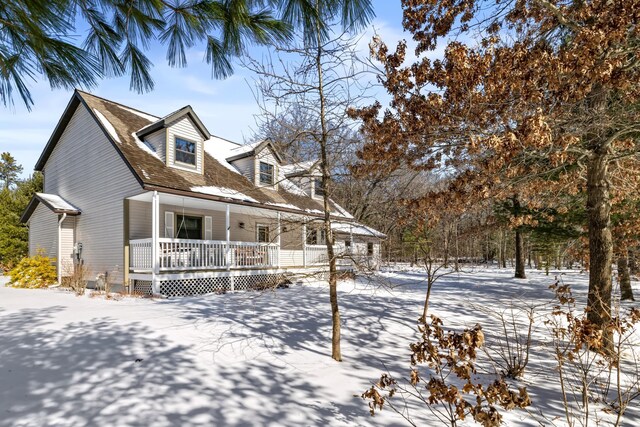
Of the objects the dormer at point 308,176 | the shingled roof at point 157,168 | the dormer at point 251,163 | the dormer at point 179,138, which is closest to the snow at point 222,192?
the shingled roof at point 157,168

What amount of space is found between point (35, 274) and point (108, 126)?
6.23 m

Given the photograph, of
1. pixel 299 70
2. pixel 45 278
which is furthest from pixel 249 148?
pixel 299 70

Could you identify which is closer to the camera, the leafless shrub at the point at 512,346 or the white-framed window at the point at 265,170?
the leafless shrub at the point at 512,346

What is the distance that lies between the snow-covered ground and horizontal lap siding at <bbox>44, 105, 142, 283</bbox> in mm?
4062

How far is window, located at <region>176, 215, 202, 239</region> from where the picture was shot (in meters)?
13.3

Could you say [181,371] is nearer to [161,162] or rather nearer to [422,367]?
[422,367]

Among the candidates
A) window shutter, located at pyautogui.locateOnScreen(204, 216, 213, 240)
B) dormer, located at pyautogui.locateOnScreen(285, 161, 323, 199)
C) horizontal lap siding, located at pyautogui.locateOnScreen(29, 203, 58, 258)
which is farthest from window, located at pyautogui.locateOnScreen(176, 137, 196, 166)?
dormer, located at pyautogui.locateOnScreen(285, 161, 323, 199)

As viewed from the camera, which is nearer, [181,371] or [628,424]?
[628,424]

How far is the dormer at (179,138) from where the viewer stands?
40.2 ft

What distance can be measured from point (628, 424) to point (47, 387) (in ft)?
21.7

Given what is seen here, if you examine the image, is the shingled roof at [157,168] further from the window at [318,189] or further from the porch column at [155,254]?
the window at [318,189]

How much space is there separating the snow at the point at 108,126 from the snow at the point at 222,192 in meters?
3.20

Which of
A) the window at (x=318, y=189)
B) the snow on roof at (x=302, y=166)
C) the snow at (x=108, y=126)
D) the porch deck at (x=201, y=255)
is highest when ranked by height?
the snow at (x=108, y=126)

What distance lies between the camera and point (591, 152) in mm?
5758
